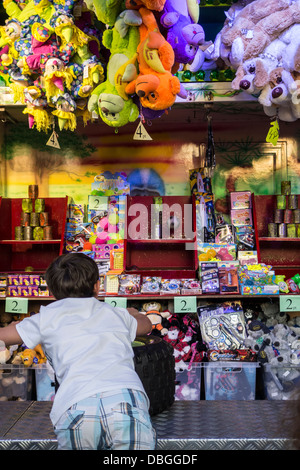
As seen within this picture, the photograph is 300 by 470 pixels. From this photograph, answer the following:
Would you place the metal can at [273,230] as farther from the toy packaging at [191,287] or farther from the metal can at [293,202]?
the toy packaging at [191,287]

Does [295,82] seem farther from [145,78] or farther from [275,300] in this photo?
[275,300]

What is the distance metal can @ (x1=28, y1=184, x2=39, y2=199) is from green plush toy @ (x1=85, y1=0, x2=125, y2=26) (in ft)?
6.66

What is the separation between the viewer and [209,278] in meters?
4.07

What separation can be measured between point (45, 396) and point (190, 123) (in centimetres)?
269

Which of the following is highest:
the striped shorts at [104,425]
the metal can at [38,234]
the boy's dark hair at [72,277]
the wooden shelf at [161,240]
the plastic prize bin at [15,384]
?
the metal can at [38,234]

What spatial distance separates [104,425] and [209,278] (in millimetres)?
Result: 2434

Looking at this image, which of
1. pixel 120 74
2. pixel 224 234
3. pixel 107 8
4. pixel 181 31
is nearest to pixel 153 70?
pixel 120 74

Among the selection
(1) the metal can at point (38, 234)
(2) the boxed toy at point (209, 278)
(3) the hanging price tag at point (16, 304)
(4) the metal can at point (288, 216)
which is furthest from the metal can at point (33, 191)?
(4) the metal can at point (288, 216)

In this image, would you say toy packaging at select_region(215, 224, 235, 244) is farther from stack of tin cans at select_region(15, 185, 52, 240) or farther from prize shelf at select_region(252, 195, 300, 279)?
stack of tin cans at select_region(15, 185, 52, 240)

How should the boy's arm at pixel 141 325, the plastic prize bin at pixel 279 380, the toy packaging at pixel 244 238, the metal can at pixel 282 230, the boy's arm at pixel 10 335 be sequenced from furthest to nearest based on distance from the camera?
1. the metal can at pixel 282 230
2. the toy packaging at pixel 244 238
3. the plastic prize bin at pixel 279 380
4. the boy's arm at pixel 141 325
5. the boy's arm at pixel 10 335

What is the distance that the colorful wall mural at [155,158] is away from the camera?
4945 millimetres

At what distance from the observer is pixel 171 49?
2.97m

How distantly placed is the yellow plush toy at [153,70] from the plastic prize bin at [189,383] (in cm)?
169

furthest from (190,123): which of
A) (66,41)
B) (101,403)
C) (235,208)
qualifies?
(101,403)
